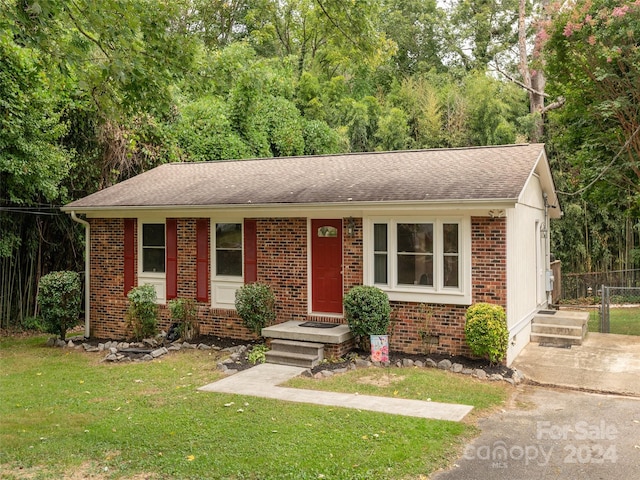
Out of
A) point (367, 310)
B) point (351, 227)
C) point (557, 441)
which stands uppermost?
point (351, 227)

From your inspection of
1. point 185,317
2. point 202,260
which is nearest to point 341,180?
point 202,260

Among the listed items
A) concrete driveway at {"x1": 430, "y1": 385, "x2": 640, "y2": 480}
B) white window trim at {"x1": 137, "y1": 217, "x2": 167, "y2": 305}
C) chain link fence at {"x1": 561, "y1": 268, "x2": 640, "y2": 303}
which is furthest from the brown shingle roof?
chain link fence at {"x1": 561, "y1": 268, "x2": 640, "y2": 303}

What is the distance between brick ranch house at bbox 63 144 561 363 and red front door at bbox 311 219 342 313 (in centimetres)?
3

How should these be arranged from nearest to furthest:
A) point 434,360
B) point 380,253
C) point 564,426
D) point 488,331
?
point 564,426 → point 488,331 → point 434,360 → point 380,253

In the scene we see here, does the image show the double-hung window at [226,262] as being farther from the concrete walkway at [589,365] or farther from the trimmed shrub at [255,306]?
the concrete walkway at [589,365]

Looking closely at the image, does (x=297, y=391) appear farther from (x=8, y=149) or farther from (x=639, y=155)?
(x=639, y=155)

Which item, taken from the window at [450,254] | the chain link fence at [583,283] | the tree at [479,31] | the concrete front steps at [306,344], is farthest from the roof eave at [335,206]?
the tree at [479,31]

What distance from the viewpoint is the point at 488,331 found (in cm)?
847

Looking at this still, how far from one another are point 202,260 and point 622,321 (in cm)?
1094

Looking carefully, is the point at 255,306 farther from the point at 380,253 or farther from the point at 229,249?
the point at 380,253

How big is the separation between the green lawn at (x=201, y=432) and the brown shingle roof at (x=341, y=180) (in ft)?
9.91

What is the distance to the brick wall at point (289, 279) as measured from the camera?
356 inches

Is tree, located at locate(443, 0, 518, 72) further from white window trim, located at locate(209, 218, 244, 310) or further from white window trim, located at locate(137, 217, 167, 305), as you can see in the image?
white window trim, located at locate(137, 217, 167, 305)

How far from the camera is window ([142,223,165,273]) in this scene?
38.9 feet
